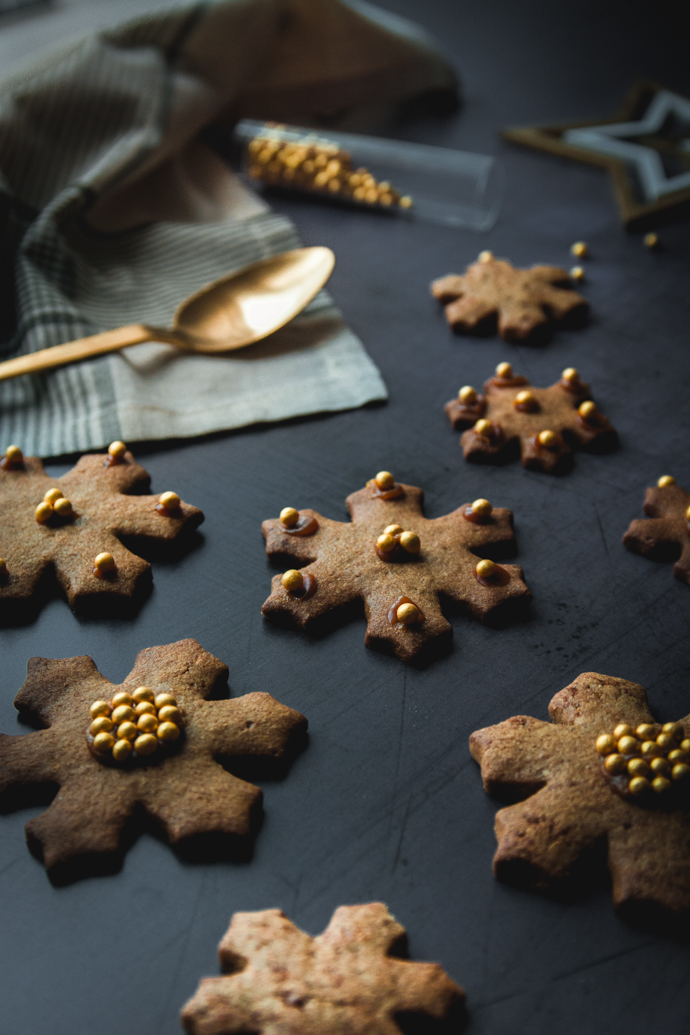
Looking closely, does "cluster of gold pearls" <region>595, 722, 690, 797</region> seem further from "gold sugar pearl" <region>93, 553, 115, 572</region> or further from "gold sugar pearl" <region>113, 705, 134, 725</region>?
"gold sugar pearl" <region>93, 553, 115, 572</region>

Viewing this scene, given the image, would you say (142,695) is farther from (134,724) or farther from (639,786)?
(639,786)

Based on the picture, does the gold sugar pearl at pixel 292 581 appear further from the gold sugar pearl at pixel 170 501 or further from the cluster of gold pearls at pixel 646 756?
the cluster of gold pearls at pixel 646 756

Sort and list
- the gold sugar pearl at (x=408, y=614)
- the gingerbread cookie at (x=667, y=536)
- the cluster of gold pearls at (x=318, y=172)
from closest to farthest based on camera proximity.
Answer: the gold sugar pearl at (x=408, y=614), the gingerbread cookie at (x=667, y=536), the cluster of gold pearls at (x=318, y=172)

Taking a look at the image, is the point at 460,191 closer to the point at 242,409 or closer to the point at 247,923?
the point at 242,409

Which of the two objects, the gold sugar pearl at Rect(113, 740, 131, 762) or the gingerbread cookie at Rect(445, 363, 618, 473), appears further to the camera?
the gingerbread cookie at Rect(445, 363, 618, 473)

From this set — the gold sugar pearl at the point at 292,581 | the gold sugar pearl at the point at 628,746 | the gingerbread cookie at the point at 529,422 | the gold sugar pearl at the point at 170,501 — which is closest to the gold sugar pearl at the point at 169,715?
Answer: the gold sugar pearl at the point at 292,581

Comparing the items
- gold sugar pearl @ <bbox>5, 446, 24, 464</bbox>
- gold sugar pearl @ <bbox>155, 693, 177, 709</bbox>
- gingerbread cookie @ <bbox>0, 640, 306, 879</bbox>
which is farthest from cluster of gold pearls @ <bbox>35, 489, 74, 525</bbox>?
gold sugar pearl @ <bbox>155, 693, 177, 709</bbox>
